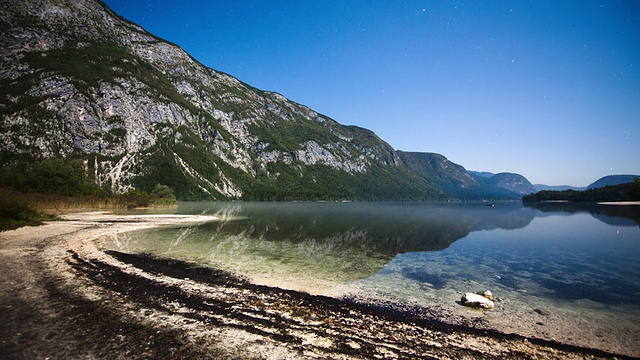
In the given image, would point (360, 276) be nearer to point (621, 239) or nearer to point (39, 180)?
point (621, 239)

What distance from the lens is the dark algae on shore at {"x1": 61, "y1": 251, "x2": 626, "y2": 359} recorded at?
25.9 feet

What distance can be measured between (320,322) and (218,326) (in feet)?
10.7

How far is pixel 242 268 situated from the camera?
17.8 m

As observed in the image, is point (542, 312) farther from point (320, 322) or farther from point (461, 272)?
point (320, 322)

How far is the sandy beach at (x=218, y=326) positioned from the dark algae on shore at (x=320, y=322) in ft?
0.11

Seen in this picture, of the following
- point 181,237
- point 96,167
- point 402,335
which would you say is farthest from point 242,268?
point 96,167

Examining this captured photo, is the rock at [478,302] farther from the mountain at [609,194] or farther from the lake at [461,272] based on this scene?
the mountain at [609,194]

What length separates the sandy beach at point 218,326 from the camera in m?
7.39

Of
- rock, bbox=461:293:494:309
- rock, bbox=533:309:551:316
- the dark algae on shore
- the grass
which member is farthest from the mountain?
the grass

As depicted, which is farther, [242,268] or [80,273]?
[242,268]

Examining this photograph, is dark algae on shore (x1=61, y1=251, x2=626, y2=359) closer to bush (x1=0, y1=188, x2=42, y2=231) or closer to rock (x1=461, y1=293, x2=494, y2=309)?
rock (x1=461, y1=293, x2=494, y2=309)

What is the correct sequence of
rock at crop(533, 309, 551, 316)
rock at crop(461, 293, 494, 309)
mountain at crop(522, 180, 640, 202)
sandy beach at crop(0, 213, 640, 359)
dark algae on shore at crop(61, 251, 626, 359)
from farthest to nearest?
mountain at crop(522, 180, 640, 202)
rock at crop(461, 293, 494, 309)
rock at crop(533, 309, 551, 316)
dark algae on shore at crop(61, 251, 626, 359)
sandy beach at crop(0, 213, 640, 359)

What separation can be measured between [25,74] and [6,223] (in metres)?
227

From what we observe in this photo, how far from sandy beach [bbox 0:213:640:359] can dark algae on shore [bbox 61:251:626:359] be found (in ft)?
0.11
